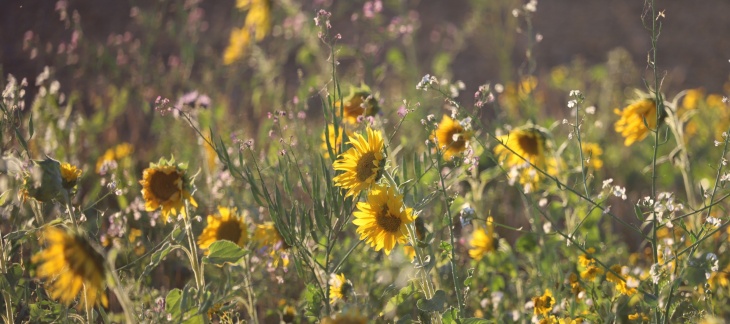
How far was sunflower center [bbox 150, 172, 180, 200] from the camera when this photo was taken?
1.69 metres

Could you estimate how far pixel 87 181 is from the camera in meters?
3.36

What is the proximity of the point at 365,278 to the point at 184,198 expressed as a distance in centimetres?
64

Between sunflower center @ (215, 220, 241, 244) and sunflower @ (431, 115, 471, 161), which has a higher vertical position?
sunflower @ (431, 115, 471, 161)

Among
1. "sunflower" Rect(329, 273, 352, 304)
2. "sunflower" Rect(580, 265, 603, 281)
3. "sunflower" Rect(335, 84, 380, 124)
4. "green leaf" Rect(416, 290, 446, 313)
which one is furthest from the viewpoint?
"sunflower" Rect(335, 84, 380, 124)

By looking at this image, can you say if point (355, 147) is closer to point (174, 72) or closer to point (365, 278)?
point (365, 278)

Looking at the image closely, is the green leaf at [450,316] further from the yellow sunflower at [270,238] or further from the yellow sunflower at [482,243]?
the yellow sunflower at [482,243]

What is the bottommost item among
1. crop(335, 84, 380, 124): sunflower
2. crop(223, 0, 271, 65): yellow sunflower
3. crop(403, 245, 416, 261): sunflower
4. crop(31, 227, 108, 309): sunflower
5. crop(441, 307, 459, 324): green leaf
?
crop(31, 227, 108, 309): sunflower

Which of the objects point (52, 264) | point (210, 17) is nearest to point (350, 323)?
point (52, 264)

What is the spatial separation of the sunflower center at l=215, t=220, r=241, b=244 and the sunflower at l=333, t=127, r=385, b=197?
17.4 inches

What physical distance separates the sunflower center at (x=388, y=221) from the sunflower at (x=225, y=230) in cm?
47

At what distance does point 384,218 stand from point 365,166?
0.34ft

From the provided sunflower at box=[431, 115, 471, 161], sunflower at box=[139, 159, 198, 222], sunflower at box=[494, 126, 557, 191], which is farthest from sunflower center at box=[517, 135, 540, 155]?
sunflower at box=[139, 159, 198, 222]

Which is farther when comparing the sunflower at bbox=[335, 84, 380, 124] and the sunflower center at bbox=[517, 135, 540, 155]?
the sunflower center at bbox=[517, 135, 540, 155]

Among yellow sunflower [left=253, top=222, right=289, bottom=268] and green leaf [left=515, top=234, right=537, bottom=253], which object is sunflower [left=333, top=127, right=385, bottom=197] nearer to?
yellow sunflower [left=253, top=222, right=289, bottom=268]
